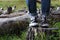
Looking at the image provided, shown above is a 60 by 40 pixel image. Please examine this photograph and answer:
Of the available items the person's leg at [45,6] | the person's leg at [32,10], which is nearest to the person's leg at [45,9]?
the person's leg at [45,6]

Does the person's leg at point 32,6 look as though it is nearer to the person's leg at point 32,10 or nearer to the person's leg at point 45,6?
the person's leg at point 32,10

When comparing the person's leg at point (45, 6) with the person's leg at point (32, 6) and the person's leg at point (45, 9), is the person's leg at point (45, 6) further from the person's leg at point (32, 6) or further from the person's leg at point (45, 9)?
the person's leg at point (32, 6)

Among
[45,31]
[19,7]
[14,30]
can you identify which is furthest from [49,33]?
[19,7]

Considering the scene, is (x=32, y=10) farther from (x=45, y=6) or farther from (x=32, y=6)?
(x=45, y=6)

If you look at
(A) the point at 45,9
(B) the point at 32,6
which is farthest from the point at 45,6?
(B) the point at 32,6

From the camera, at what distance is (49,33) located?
3.07m

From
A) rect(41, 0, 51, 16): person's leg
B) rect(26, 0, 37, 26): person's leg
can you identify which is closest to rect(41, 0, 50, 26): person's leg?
rect(41, 0, 51, 16): person's leg

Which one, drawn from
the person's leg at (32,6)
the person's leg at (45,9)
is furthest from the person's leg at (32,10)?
the person's leg at (45,9)

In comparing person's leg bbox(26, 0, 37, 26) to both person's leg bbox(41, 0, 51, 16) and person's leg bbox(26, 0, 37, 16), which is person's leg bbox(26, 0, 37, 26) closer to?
person's leg bbox(26, 0, 37, 16)

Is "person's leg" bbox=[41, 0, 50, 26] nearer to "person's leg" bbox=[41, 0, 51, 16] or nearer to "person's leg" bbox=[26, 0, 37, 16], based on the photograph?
"person's leg" bbox=[41, 0, 51, 16]

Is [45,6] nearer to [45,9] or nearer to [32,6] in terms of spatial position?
[45,9]

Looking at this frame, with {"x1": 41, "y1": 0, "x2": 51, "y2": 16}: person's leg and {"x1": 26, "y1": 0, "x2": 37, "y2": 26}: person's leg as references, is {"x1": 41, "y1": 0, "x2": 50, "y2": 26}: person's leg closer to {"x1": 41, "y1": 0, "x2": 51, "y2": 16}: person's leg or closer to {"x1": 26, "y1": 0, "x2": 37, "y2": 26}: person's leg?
{"x1": 41, "y1": 0, "x2": 51, "y2": 16}: person's leg

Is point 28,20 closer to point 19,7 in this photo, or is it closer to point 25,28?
point 25,28

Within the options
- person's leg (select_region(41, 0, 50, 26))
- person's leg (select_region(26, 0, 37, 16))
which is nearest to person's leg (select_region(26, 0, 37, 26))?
person's leg (select_region(26, 0, 37, 16))
